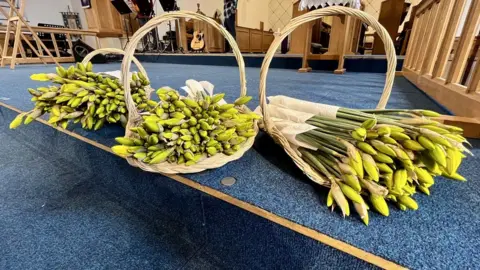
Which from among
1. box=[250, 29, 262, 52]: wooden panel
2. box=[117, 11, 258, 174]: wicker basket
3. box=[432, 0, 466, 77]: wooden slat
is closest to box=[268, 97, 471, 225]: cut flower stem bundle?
box=[117, 11, 258, 174]: wicker basket

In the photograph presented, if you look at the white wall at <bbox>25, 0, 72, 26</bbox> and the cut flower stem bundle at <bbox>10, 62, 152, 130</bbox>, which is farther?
the white wall at <bbox>25, 0, 72, 26</bbox>

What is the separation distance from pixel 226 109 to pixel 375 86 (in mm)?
1468

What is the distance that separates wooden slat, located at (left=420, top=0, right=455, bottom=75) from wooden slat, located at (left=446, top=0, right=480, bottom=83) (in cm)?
31

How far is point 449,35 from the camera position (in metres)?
1.01

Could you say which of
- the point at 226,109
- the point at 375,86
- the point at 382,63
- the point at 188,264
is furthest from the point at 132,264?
the point at 382,63

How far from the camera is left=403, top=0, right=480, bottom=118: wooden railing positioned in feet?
2.55

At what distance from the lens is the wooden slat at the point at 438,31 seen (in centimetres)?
106

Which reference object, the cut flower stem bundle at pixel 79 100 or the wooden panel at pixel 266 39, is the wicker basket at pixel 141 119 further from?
the wooden panel at pixel 266 39

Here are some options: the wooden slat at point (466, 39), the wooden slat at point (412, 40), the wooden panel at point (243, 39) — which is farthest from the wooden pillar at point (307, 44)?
the wooden panel at point (243, 39)

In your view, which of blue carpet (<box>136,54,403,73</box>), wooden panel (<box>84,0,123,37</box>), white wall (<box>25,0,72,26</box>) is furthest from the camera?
white wall (<box>25,0,72,26</box>)

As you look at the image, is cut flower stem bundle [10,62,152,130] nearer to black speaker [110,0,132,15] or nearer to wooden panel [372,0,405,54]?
wooden panel [372,0,405,54]

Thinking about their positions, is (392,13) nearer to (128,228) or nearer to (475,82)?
(475,82)

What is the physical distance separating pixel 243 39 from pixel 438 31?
3836 mm

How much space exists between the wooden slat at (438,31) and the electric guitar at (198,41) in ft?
13.0
